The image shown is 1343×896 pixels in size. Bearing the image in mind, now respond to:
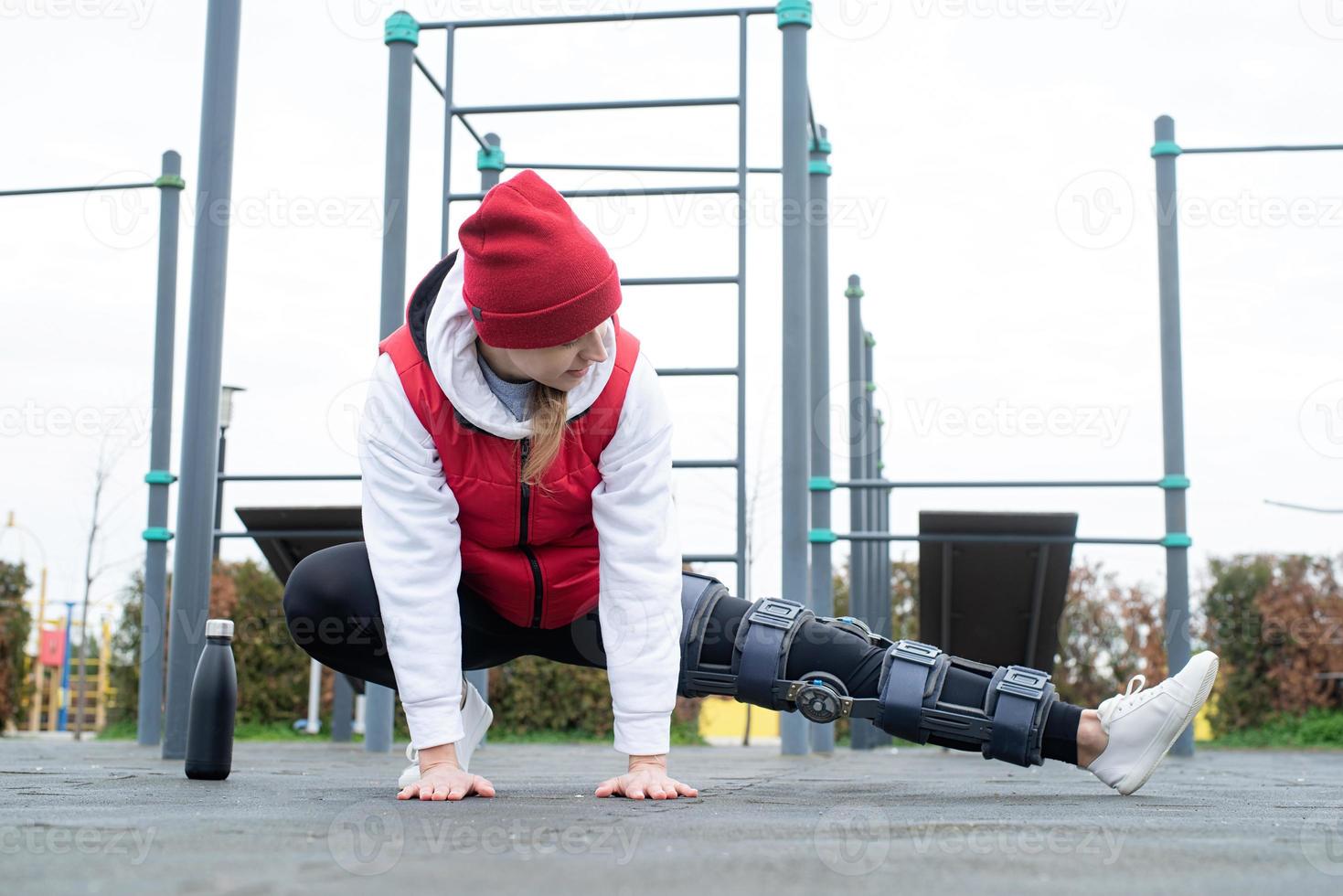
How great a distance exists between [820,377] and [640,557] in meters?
2.35

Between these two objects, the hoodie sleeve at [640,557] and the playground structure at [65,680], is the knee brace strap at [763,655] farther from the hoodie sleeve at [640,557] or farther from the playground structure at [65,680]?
the playground structure at [65,680]

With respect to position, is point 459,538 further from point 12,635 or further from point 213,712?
point 12,635

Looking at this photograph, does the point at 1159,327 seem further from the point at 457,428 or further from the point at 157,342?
the point at 157,342

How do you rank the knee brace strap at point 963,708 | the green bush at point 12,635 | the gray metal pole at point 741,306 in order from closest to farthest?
1. the knee brace strap at point 963,708
2. the gray metal pole at point 741,306
3. the green bush at point 12,635

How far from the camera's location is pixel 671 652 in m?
1.83

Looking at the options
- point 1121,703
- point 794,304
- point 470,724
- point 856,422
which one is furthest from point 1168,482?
point 470,724

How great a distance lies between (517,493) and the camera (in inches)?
72.2

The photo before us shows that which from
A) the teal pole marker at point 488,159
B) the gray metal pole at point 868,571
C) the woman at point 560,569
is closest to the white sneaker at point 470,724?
the woman at point 560,569

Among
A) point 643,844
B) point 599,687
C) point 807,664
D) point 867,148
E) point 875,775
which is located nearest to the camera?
point 643,844

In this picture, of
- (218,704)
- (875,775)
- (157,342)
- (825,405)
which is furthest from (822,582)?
(157,342)

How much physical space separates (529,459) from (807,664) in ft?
1.82

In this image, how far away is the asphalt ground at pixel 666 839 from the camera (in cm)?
79

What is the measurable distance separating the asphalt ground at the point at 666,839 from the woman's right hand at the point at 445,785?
0.05 meters

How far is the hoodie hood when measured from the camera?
1745 mm
